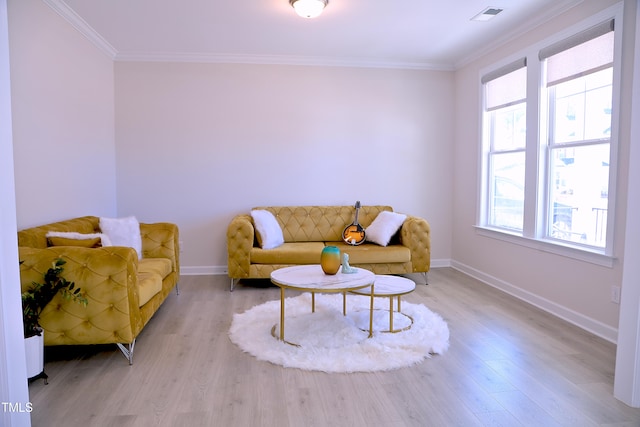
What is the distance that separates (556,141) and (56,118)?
4.42m

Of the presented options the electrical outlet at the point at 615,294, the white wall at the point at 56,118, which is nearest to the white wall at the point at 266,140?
the white wall at the point at 56,118

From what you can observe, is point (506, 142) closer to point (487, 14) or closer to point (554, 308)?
point (487, 14)

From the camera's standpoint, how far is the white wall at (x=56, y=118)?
3.03m

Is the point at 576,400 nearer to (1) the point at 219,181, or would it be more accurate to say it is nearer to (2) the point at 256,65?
(1) the point at 219,181

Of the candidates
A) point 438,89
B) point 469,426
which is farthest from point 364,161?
point 469,426

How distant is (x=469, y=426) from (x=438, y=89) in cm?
446

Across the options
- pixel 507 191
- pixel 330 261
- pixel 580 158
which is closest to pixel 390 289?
pixel 330 261

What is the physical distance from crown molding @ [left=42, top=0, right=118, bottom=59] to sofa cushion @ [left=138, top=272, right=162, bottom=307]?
7.92 ft

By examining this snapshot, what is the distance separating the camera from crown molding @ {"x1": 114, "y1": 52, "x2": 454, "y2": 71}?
16.0 feet

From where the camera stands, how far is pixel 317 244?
470 cm

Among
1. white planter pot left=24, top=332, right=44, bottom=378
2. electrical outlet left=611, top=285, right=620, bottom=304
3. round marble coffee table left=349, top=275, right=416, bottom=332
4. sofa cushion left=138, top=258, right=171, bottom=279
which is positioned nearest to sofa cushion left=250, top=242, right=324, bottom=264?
sofa cushion left=138, top=258, right=171, bottom=279

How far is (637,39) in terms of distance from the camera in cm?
204

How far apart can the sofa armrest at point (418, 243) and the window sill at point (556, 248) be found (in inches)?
28.3

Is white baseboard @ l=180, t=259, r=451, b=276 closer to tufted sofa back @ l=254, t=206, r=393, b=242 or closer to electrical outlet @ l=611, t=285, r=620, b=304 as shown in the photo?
tufted sofa back @ l=254, t=206, r=393, b=242
